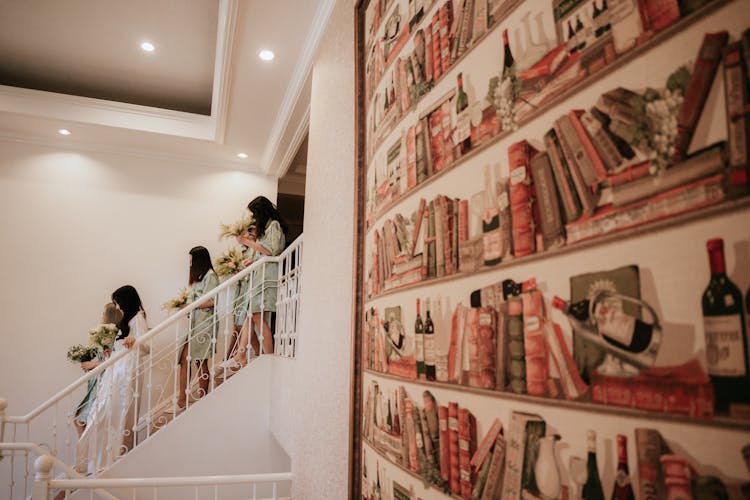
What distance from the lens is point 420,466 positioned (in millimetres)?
1183

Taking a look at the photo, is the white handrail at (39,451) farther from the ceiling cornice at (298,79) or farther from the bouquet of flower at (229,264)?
the ceiling cornice at (298,79)

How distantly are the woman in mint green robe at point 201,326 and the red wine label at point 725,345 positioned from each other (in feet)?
13.6

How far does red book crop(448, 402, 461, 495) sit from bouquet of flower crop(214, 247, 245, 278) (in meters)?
3.75

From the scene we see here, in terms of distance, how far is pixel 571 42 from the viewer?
2.54ft

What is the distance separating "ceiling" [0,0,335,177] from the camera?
3701 millimetres

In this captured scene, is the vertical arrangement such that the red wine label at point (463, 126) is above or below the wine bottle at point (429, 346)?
above

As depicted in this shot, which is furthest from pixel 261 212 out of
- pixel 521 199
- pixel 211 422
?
pixel 521 199

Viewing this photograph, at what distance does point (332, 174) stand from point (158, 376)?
391 centimetres

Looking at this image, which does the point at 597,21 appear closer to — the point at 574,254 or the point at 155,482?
the point at 574,254

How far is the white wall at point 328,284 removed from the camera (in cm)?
204

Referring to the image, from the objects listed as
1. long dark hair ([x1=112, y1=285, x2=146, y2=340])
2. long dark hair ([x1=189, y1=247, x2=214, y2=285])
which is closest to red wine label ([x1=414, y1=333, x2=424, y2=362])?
long dark hair ([x1=189, y1=247, x2=214, y2=285])

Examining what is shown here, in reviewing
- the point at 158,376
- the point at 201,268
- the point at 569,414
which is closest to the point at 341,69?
the point at 569,414

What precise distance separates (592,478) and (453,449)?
399 mm

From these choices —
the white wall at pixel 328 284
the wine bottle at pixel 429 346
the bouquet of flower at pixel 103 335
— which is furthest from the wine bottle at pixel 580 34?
the bouquet of flower at pixel 103 335
